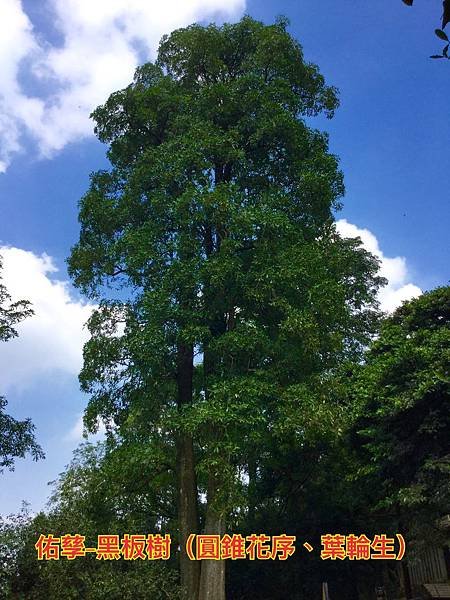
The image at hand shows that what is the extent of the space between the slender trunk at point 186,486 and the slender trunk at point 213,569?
0.51 meters

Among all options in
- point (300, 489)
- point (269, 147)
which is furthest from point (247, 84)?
point (300, 489)

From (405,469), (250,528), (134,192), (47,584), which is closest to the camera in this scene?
(47,584)

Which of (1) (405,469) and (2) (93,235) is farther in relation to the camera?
(2) (93,235)

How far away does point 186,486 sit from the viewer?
42.0 feet

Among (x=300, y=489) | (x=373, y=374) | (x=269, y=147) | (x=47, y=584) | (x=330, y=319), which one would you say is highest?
(x=269, y=147)

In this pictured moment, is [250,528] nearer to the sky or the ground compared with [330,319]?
nearer to the ground

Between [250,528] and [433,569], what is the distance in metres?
6.48

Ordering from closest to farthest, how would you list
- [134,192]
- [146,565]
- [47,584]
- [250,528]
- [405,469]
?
1. [47,584]
2. [146,565]
3. [405,469]
4. [134,192]
5. [250,528]

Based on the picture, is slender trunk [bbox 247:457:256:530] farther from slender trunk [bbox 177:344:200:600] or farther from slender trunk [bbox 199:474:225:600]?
slender trunk [bbox 199:474:225:600]

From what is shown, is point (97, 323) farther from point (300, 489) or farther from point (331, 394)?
point (300, 489)

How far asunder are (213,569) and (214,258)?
6.56 metres

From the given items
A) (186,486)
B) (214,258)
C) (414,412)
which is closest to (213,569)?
(186,486)

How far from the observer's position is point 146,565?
11023 mm

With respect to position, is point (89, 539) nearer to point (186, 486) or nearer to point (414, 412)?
point (186, 486)
